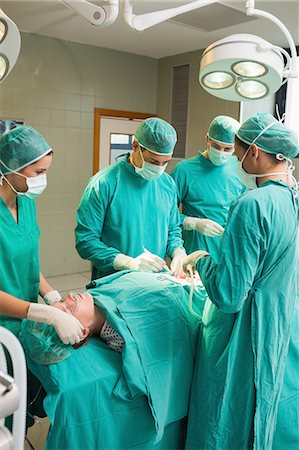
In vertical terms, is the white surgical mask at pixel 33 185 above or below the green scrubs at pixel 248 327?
above

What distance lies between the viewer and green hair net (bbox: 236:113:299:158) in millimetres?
1345

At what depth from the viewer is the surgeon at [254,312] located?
47.8 inches

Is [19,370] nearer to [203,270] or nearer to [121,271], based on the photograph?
[203,270]

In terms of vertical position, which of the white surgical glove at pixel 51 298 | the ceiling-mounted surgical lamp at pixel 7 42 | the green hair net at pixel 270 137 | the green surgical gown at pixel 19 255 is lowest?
the white surgical glove at pixel 51 298

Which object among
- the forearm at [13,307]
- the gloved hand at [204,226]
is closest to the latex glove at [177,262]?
the gloved hand at [204,226]

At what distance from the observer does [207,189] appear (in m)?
2.34

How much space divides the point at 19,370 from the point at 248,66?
48.3 inches

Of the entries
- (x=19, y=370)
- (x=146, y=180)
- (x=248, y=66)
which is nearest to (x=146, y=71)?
(x=146, y=180)

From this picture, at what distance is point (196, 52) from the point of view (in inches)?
157

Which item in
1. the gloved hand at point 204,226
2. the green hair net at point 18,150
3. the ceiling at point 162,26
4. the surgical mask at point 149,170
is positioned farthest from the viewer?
the ceiling at point 162,26

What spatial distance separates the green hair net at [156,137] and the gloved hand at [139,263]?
0.46m

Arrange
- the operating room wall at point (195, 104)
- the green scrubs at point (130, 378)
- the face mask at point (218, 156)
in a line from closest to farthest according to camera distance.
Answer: the green scrubs at point (130, 378) < the face mask at point (218, 156) < the operating room wall at point (195, 104)

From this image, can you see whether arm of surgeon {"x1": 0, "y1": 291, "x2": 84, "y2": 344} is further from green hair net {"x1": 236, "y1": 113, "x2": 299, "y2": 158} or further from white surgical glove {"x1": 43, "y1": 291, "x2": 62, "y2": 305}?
green hair net {"x1": 236, "y1": 113, "x2": 299, "y2": 158}

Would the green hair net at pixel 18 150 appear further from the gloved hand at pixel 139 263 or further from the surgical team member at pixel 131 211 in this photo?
the gloved hand at pixel 139 263
